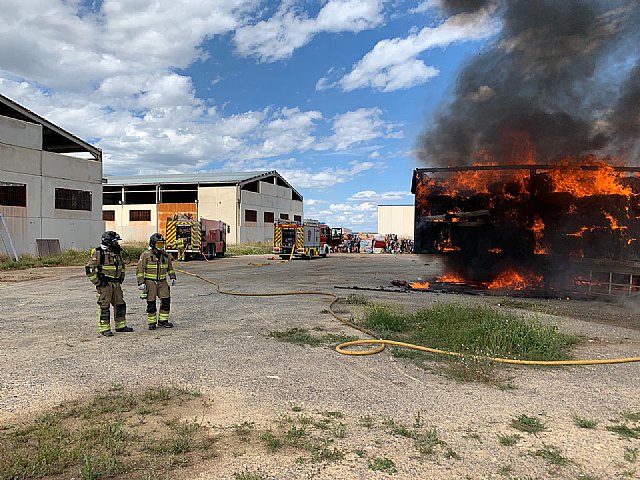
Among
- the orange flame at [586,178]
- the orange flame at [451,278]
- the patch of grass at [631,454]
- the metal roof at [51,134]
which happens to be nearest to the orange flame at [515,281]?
the orange flame at [451,278]

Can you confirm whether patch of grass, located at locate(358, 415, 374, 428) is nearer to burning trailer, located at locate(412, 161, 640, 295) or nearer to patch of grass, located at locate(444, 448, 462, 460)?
patch of grass, located at locate(444, 448, 462, 460)

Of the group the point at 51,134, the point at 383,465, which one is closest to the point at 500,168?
the point at 383,465

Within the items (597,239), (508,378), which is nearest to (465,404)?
(508,378)

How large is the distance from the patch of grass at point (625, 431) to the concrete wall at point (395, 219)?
176ft

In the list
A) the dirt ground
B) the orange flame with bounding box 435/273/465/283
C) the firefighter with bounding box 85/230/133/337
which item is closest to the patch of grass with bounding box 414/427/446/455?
the dirt ground

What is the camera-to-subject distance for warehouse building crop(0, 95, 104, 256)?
22719 mm

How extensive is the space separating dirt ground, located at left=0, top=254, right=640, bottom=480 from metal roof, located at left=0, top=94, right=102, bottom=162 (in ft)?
57.8

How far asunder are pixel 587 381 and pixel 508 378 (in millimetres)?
885

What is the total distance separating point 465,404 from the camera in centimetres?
464

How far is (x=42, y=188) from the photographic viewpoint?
24.4 meters

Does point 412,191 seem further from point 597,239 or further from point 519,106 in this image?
point 597,239

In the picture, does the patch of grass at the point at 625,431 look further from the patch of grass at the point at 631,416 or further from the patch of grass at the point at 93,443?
the patch of grass at the point at 93,443

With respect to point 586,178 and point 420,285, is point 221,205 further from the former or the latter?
point 586,178

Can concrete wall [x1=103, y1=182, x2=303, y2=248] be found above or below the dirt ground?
above
